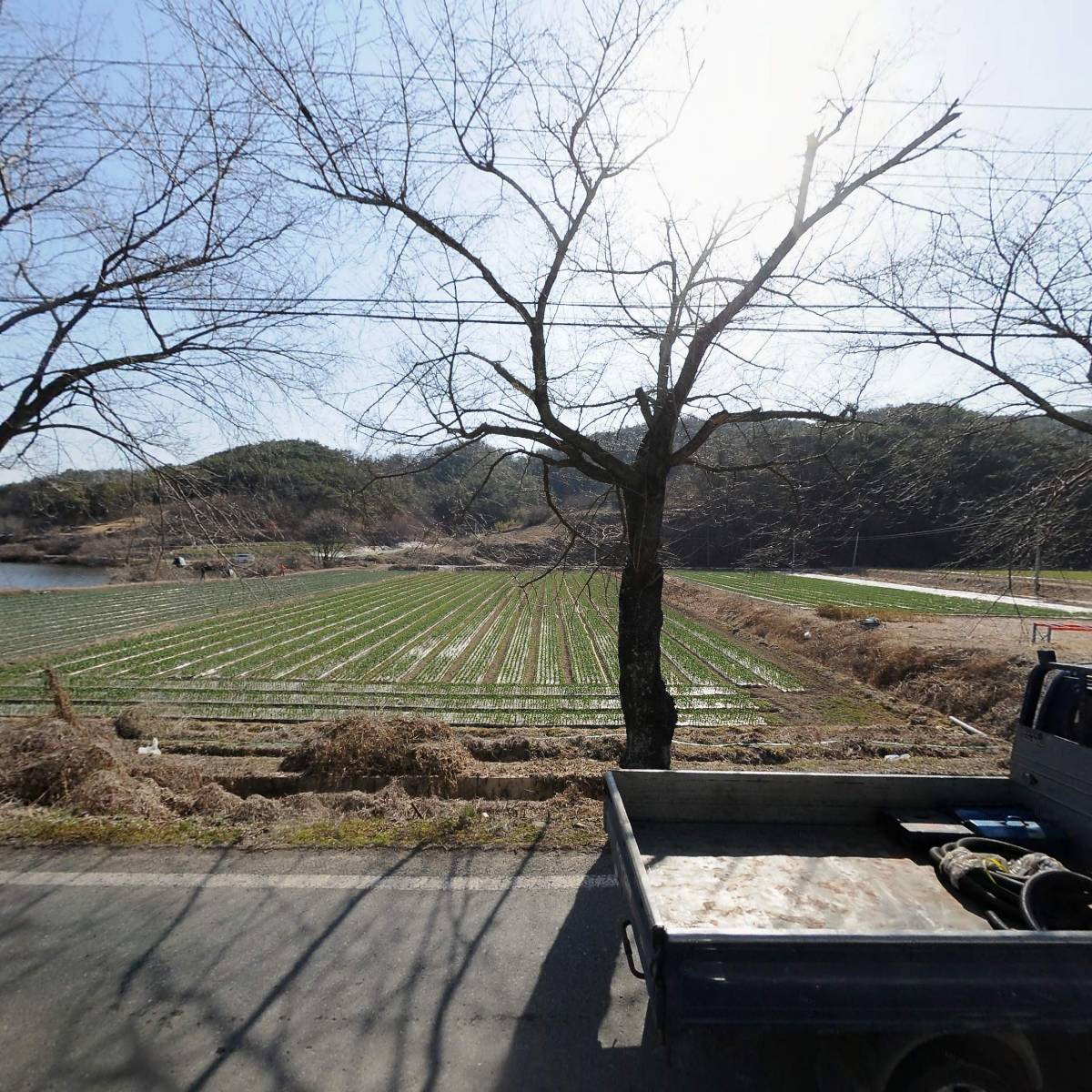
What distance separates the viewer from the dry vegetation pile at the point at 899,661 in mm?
14250

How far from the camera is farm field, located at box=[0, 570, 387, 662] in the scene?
13169mm

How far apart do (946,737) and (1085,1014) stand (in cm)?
1071

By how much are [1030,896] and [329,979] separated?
3471 mm

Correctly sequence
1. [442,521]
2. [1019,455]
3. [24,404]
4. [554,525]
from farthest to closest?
[1019,455] < [554,525] < [442,521] < [24,404]

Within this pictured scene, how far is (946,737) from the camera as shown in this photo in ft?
37.0

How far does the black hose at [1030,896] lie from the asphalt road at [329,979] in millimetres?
1187

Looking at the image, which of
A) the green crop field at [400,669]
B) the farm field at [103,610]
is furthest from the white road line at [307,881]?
the green crop field at [400,669]

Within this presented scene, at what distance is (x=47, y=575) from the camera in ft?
182

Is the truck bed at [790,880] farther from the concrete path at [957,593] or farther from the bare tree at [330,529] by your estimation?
the concrete path at [957,593]

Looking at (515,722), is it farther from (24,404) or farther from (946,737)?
(24,404)

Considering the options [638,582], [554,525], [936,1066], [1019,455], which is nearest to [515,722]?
[554,525]

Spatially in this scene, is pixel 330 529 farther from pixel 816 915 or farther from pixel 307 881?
pixel 816 915

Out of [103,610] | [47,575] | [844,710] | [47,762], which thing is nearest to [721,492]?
[47,762]

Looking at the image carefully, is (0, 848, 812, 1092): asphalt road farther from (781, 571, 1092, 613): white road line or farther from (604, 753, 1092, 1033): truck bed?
(781, 571, 1092, 613): white road line
